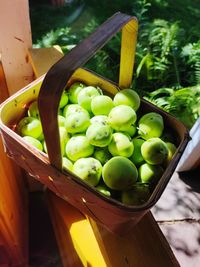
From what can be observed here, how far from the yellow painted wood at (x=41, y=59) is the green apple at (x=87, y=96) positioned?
0.28m

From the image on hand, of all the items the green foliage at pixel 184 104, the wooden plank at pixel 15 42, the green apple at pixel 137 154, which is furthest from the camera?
the green foliage at pixel 184 104

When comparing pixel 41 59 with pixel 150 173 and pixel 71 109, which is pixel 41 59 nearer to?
pixel 71 109

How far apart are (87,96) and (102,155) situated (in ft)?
0.62

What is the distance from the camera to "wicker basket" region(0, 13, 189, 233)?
1.85 feet

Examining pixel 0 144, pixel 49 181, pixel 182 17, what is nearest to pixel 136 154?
pixel 49 181

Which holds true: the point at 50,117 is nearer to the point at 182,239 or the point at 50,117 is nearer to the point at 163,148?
the point at 163,148

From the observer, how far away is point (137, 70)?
8.27 feet

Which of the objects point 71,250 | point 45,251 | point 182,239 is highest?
point 71,250

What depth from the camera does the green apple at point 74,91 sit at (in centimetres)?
90

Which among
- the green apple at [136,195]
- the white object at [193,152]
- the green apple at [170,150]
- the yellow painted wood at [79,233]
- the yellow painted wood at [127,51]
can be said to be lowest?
the white object at [193,152]

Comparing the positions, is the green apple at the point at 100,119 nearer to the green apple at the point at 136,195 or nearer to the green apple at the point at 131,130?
the green apple at the point at 131,130

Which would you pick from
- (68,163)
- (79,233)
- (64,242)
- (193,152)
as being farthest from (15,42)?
(193,152)

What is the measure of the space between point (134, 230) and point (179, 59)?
198cm

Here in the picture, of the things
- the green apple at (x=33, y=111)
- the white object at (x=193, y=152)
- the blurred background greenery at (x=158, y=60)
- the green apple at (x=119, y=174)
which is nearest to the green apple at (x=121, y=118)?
the green apple at (x=119, y=174)
